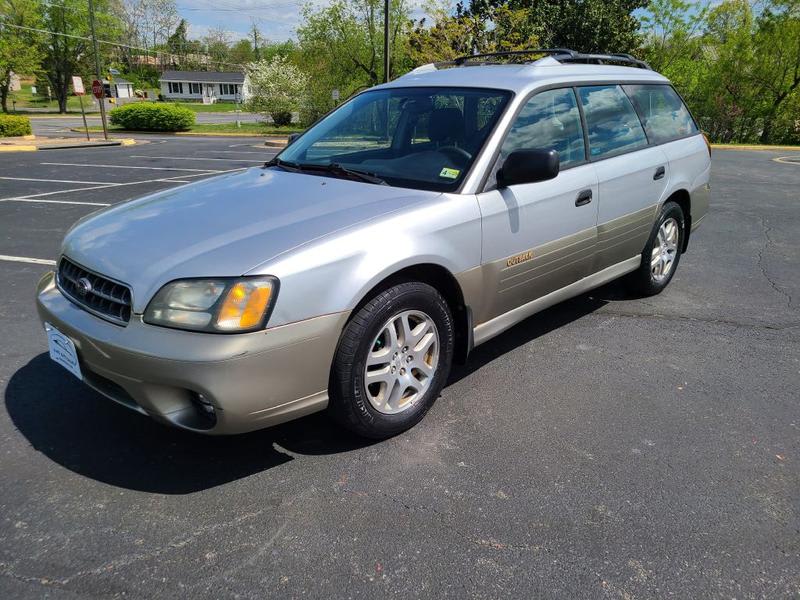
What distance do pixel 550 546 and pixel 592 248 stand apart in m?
2.24

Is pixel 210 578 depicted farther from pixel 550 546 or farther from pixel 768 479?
pixel 768 479

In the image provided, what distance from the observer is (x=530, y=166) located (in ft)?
10.00

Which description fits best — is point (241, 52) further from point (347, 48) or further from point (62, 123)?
point (347, 48)

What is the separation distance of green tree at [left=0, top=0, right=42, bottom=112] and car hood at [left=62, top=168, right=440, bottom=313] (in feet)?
163

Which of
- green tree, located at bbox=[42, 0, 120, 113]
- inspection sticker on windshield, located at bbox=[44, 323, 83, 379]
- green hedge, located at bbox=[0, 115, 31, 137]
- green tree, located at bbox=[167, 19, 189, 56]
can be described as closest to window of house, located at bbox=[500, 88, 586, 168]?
inspection sticker on windshield, located at bbox=[44, 323, 83, 379]

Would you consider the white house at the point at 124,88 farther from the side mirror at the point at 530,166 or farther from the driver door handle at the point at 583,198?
the side mirror at the point at 530,166

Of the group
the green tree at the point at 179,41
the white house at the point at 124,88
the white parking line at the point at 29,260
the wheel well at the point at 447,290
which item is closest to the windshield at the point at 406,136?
the wheel well at the point at 447,290

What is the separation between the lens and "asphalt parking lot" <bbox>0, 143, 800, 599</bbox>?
212cm

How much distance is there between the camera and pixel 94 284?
8.64ft

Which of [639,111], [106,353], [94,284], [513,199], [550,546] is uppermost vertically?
[639,111]

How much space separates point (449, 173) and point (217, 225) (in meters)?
1.23

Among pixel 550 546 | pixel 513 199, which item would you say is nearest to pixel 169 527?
pixel 550 546

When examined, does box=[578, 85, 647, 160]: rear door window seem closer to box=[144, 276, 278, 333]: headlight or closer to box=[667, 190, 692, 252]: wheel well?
box=[667, 190, 692, 252]: wheel well

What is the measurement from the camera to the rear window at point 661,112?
4543 millimetres
